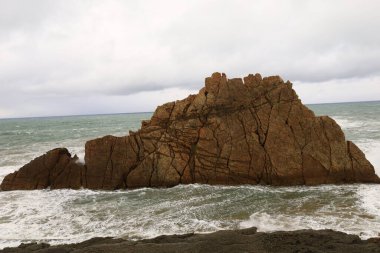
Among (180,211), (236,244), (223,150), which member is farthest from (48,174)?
(236,244)

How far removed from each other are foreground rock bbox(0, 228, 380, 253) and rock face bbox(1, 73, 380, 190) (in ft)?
27.2

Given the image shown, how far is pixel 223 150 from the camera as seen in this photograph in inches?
774

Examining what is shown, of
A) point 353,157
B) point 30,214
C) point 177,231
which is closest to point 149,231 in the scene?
point 177,231

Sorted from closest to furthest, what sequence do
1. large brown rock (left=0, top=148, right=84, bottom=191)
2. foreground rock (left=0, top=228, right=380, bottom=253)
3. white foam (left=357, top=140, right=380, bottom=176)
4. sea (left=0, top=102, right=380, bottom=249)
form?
foreground rock (left=0, top=228, right=380, bottom=253) < sea (left=0, top=102, right=380, bottom=249) < large brown rock (left=0, top=148, right=84, bottom=191) < white foam (left=357, top=140, right=380, bottom=176)

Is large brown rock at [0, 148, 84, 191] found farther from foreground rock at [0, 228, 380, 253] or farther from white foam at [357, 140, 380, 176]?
white foam at [357, 140, 380, 176]

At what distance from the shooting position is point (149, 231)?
1277 centimetres

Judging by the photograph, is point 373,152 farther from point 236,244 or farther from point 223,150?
point 236,244

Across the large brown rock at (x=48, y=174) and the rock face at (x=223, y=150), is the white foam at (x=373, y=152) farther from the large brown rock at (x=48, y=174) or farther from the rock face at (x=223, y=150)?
the large brown rock at (x=48, y=174)

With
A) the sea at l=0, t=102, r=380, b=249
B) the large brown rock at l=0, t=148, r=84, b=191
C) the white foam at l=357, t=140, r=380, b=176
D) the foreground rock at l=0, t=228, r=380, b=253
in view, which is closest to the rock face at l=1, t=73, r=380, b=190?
the large brown rock at l=0, t=148, r=84, b=191

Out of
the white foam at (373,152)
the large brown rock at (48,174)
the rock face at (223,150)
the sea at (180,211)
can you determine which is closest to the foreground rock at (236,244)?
the sea at (180,211)

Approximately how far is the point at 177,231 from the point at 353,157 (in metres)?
11.4

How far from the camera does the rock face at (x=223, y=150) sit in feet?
62.3

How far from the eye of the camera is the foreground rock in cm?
965

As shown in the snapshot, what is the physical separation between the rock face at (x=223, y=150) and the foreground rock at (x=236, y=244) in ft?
27.2
